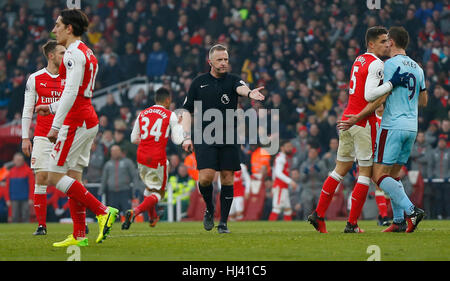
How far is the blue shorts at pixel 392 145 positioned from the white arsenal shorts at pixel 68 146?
3.32 metres

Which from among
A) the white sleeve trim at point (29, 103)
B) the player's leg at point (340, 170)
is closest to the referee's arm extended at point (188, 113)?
the player's leg at point (340, 170)

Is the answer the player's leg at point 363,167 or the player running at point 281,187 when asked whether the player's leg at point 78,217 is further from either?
the player running at point 281,187

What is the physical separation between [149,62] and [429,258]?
18.7 metres

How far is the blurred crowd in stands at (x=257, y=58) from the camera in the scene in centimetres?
1961

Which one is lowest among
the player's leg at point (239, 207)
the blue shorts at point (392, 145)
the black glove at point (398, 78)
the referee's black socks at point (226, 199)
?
the player's leg at point (239, 207)

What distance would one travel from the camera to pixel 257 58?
2442 centimetres

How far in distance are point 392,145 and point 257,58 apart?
49.3ft

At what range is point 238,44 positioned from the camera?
24750 millimetres

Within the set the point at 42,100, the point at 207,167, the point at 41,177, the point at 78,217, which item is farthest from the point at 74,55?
the point at 41,177

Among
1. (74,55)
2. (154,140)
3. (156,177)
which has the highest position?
(74,55)

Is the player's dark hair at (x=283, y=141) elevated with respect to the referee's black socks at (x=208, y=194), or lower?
elevated

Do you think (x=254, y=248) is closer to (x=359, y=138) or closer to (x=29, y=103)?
(x=359, y=138)

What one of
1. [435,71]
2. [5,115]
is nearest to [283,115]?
[435,71]

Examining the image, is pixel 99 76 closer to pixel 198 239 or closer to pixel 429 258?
pixel 198 239
